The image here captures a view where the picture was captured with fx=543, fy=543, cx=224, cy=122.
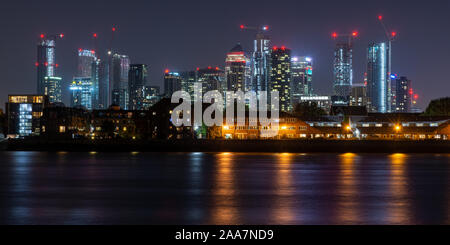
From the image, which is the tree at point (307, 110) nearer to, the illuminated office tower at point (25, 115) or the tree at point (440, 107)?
the tree at point (440, 107)

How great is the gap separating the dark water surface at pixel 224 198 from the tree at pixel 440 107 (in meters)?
86.6

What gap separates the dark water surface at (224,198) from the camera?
18031 mm

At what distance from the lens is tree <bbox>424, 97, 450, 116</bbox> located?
117 m

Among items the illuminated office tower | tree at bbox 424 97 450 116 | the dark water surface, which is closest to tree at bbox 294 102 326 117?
tree at bbox 424 97 450 116

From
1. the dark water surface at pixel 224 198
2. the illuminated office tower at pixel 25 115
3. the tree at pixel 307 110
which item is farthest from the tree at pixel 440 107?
the illuminated office tower at pixel 25 115

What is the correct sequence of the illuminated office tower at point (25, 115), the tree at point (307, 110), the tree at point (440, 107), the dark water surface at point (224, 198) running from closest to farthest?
1. the dark water surface at point (224, 198)
2. the tree at point (440, 107)
3. the tree at point (307, 110)
4. the illuminated office tower at point (25, 115)

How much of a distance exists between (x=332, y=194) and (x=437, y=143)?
6145 centimetres

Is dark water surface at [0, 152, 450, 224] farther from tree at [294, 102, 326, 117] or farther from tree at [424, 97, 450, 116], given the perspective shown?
tree at [294, 102, 326, 117]

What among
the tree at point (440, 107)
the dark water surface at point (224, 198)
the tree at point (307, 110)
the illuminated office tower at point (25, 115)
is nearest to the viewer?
the dark water surface at point (224, 198)

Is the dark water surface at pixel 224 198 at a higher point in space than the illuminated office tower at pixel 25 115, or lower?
lower

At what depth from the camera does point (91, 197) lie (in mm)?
23609
